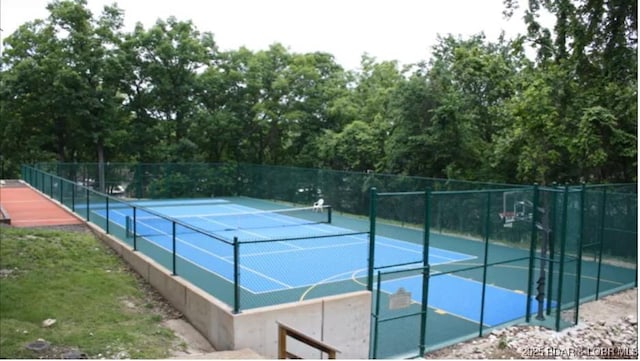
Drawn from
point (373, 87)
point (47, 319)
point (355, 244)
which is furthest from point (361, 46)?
point (47, 319)

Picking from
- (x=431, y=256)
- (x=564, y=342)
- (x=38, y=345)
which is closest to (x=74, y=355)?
(x=38, y=345)

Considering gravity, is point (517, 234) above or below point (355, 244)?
above

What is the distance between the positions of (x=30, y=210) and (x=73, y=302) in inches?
455

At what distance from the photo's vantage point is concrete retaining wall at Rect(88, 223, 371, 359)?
790cm

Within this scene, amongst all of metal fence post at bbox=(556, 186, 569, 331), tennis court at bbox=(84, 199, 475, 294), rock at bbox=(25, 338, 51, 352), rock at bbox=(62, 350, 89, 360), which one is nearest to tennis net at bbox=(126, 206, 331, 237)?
tennis court at bbox=(84, 199, 475, 294)

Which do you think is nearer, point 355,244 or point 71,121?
point 355,244

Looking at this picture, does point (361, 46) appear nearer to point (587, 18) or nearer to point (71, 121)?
point (71, 121)

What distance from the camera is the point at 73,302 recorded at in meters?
9.52

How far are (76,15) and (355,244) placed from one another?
23.4 meters

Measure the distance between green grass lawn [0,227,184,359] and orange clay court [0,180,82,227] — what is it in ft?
7.78

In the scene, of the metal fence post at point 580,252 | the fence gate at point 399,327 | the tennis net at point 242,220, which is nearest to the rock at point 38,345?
the fence gate at point 399,327

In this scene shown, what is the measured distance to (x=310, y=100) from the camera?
34938mm

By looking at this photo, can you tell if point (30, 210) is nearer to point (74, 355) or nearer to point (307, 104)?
point (74, 355)

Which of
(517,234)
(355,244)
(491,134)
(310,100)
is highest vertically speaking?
(310,100)
